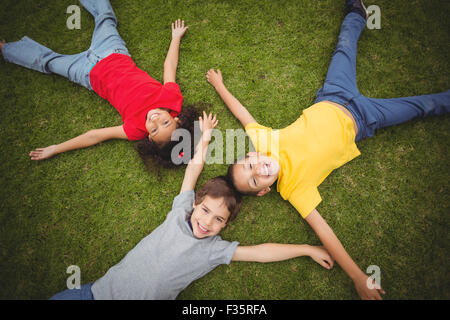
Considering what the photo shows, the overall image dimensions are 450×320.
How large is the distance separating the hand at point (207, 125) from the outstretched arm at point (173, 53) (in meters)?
0.58

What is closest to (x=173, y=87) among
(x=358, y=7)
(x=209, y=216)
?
(x=209, y=216)

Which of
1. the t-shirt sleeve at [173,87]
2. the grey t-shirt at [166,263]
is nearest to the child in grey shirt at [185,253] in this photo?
the grey t-shirt at [166,263]

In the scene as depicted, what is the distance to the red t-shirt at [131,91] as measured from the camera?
8.05 feet

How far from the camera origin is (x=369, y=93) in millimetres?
2699

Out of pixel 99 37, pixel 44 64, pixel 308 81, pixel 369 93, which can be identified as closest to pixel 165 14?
pixel 99 37

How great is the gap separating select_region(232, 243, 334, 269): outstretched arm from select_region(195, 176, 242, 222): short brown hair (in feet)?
1.37

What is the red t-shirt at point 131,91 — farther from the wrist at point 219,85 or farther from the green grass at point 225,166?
the wrist at point 219,85

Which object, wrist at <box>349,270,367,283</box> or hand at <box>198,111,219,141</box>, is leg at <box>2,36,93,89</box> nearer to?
hand at <box>198,111,219,141</box>

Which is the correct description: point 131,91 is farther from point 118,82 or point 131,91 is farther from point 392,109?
point 392,109

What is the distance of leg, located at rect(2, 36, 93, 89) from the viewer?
2.68 meters
